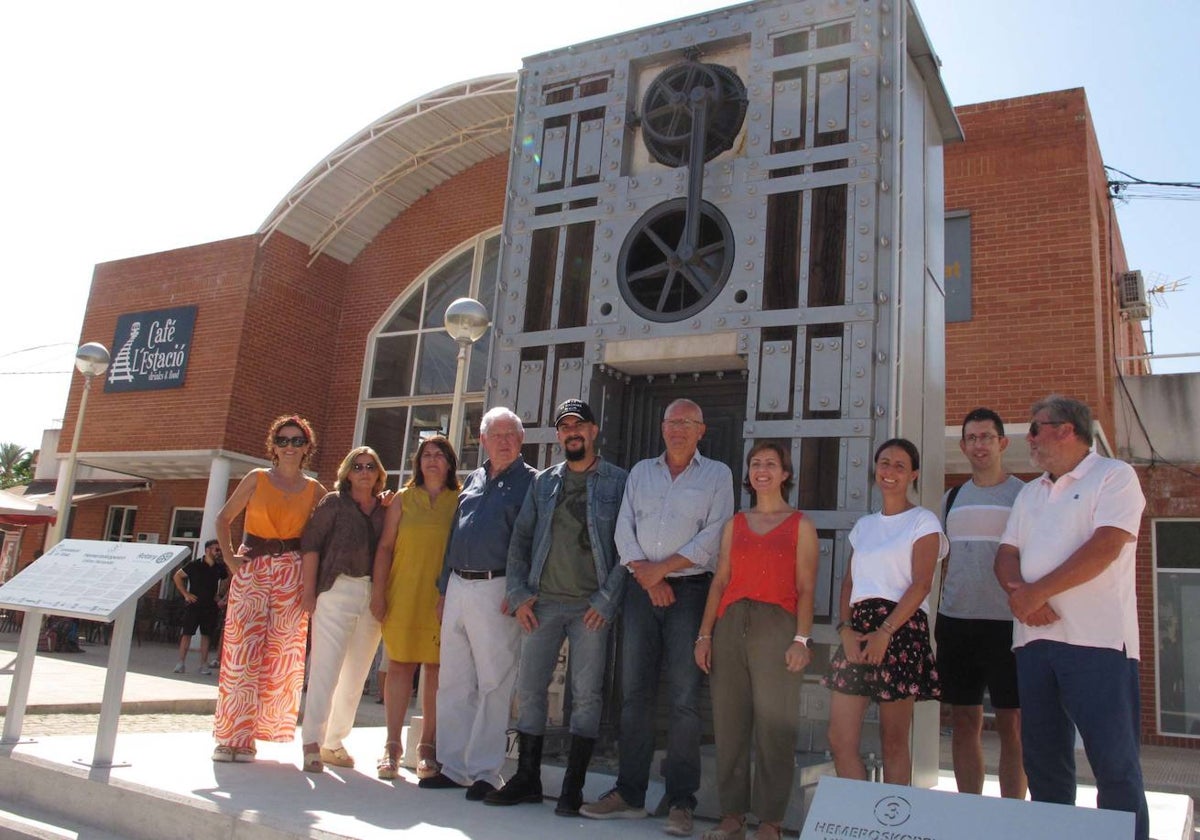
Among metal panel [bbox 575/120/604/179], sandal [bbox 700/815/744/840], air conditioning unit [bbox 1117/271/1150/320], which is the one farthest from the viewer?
air conditioning unit [bbox 1117/271/1150/320]

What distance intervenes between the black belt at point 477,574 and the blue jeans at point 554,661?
10.9 inches

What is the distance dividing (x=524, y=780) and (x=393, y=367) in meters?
13.0

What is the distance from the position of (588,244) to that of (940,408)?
245cm

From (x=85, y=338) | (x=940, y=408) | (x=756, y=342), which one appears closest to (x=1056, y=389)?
(x=940, y=408)

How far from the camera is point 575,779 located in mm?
4219

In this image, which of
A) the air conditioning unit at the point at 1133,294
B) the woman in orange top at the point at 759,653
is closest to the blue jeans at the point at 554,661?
the woman in orange top at the point at 759,653

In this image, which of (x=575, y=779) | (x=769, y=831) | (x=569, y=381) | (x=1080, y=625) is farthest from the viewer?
(x=569, y=381)

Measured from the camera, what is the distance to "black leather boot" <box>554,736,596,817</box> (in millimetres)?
4152

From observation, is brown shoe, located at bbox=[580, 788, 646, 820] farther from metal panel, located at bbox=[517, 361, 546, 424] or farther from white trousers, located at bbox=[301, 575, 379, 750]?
metal panel, located at bbox=[517, 361, 546, 424]

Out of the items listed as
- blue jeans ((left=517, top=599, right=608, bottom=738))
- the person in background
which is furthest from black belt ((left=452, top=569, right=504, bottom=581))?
the person in background

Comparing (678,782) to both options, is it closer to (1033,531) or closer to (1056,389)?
(1033,531)

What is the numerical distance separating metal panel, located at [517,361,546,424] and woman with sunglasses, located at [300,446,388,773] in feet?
3.83

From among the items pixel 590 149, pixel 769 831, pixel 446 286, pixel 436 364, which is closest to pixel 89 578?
pixel 769 831

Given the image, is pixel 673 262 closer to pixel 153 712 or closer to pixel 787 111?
pixel 787 111
